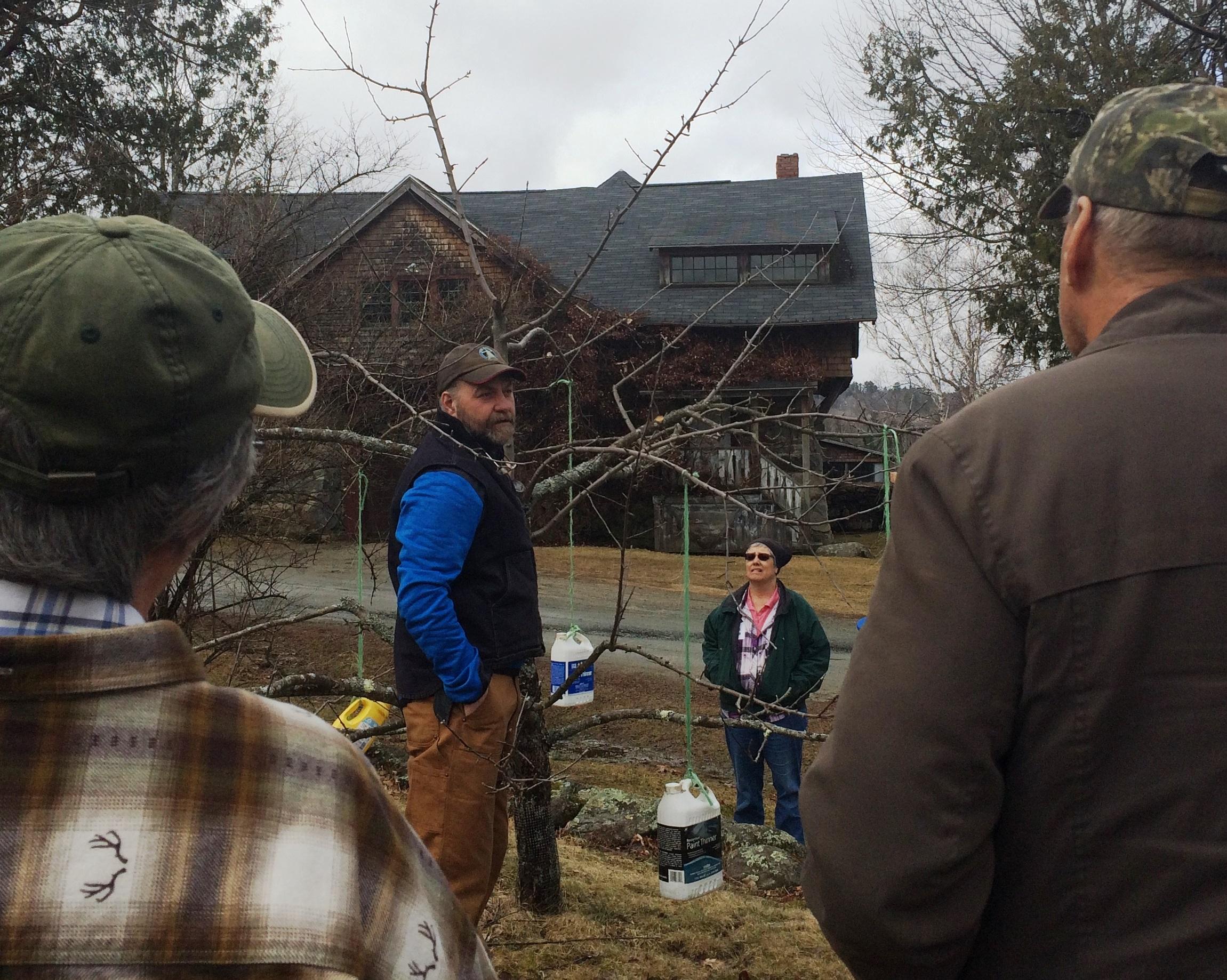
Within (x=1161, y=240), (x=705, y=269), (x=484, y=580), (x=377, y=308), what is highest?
(x=705, y=269)

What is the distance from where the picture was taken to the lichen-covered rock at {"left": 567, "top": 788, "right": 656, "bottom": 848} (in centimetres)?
567

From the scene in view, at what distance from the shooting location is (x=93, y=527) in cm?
103

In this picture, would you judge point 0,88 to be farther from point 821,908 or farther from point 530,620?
point 821,908

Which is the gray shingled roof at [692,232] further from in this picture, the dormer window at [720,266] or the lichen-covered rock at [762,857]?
the lichen-covered rock at [762,857]

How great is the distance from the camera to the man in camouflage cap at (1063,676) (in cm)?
124

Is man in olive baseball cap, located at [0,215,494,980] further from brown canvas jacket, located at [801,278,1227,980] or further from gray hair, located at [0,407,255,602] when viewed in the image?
brown canvas jacket, located at [801,278,1227,980]

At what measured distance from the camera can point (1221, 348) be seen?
1.34 m

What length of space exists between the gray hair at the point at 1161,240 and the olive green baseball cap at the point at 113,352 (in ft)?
3.75

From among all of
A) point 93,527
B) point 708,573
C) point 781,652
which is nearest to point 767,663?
point 781,652

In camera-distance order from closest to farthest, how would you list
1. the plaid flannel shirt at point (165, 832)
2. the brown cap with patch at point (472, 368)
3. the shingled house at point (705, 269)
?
the plaid flannel shirt at point (165, 832)
the brown cap with patch at point (472, 368)
the shingled house at point (705, 269)

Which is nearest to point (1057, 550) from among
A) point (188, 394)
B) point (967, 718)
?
point (967, 718)

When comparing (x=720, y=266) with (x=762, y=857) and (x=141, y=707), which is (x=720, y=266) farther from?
(x=141, y=707)

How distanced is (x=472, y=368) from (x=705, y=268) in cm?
1855

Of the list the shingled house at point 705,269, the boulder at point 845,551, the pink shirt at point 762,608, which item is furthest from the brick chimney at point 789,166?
the pink shirt at point 762,608
